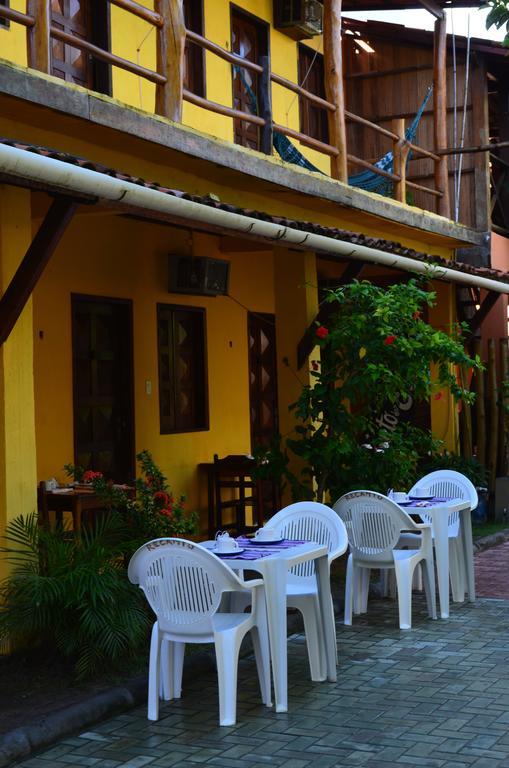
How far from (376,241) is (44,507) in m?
3.98

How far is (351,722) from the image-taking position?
587cm

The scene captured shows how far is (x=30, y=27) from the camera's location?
24.6 feet

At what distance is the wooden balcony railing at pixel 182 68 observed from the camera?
24.7 feet

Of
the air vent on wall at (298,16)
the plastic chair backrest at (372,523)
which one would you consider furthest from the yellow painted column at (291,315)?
the air vent on wall at (298,16)

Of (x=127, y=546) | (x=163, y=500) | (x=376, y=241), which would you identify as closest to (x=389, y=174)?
(x=376, y=241)

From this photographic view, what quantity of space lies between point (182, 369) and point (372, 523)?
4.54m

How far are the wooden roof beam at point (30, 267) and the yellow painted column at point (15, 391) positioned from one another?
0.56ft

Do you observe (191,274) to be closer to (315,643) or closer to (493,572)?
(493,572)

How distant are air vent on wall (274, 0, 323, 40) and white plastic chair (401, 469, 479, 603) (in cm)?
675

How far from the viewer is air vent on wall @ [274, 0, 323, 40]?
13.6 m

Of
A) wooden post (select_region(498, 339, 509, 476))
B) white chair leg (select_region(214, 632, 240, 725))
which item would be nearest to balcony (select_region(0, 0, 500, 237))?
wooden post (select_region(498, 339, 509, 476))

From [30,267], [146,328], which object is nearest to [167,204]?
[30,267]

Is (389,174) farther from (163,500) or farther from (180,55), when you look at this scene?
(163,500)

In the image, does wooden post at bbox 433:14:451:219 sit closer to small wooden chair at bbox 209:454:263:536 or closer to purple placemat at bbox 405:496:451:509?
small wooden chair at bbox 209:454:263:536
